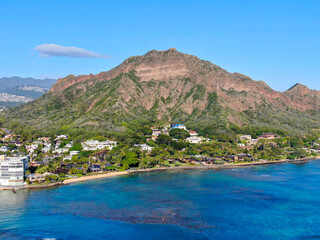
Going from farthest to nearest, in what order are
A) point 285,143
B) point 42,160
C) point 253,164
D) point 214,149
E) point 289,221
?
point 285,143
point 214,149
point 253,164
point 42,160
point 289,221

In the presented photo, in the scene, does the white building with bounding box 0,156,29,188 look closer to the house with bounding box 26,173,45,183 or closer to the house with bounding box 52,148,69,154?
the house with bounding box 26,173,45,183

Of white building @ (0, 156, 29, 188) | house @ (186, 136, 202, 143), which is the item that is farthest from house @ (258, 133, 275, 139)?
white building @ (0, 156, 29, 188)

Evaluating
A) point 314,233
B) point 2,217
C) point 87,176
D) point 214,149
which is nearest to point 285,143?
point 214,149

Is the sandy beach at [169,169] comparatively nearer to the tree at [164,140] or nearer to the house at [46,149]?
the tree at [164,140]

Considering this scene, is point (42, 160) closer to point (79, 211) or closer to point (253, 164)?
point (79, 211)

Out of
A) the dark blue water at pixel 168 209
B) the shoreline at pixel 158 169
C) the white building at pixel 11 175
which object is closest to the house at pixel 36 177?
the white building at pixel 11 175
